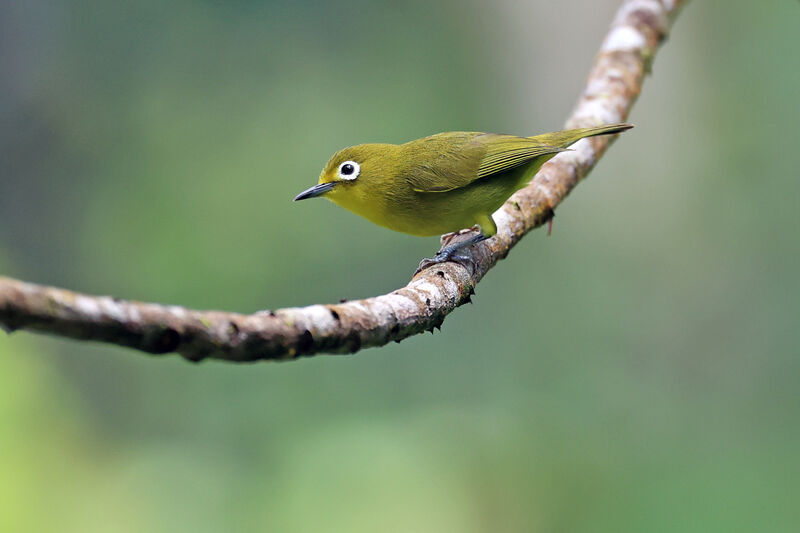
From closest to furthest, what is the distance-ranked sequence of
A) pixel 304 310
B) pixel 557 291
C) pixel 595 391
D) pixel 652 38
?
pixel 304 310 < pixel 652 38 < pixel 595 391 < pixel 557 291

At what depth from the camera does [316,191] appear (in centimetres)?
403

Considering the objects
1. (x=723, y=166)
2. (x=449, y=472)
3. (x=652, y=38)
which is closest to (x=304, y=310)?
(x=652, y=38)

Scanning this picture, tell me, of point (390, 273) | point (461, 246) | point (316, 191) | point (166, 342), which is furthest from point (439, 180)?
point (390, 273)

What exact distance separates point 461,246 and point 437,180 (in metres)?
0.54

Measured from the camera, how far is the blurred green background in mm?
6594

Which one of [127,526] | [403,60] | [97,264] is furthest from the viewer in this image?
[403,60]

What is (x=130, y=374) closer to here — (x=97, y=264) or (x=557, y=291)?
(x=97, y=264)

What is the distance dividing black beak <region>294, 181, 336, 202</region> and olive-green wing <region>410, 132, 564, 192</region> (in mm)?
456

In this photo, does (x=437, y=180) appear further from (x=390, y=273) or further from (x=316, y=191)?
(x=390, y=273)

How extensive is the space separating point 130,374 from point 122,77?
4174mm

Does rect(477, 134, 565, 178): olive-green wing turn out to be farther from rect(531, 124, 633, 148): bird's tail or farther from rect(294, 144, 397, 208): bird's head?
rect(294, 144, 397, 208): bird's head

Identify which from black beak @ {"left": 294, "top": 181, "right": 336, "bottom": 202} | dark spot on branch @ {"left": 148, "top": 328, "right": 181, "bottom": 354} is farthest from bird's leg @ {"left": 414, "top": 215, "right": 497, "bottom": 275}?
dark spot on branch @ {"left": 148, "top": 328, "right": 181, "bottom": 354}

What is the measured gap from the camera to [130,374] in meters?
8.93

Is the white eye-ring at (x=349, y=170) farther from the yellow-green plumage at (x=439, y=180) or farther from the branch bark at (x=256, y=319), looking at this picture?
the branch bark at (x=256, y=319)
